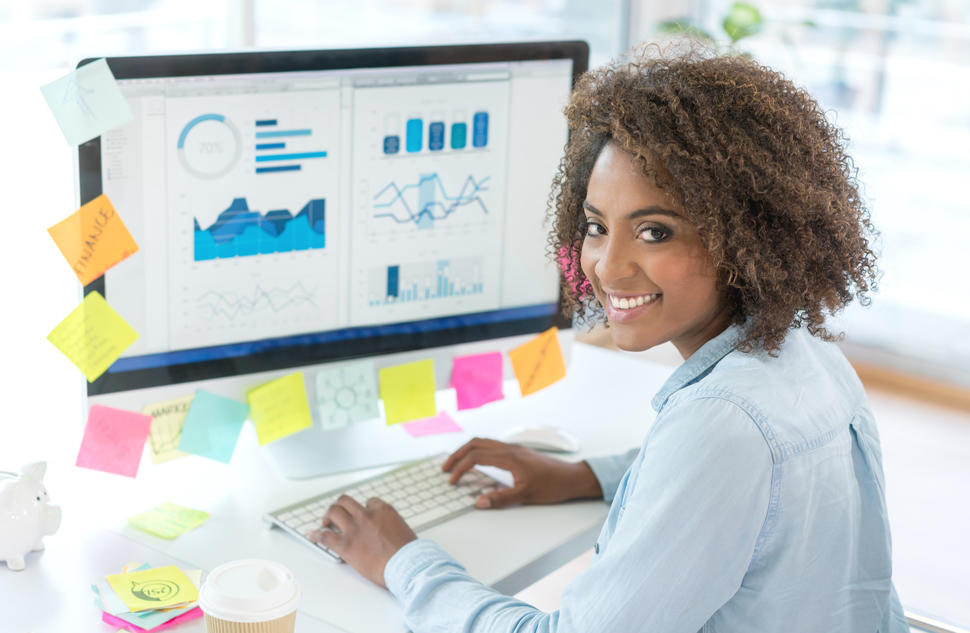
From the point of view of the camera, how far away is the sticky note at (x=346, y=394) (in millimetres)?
1306

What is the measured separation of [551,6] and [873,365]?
1.69 meters

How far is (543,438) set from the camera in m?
1.40

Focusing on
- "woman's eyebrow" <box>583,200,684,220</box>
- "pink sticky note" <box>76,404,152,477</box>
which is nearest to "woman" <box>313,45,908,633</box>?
"woman's eyebrow" <box>583,200,684,220</box>

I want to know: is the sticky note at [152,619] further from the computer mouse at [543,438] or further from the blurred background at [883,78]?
the blurred background at [883,78]

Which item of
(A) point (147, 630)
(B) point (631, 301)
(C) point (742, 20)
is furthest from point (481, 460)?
(C) point (742, 20)

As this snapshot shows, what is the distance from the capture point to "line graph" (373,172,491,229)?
4.23ft

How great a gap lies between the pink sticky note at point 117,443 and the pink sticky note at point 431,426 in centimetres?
37

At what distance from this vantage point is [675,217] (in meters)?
0.94

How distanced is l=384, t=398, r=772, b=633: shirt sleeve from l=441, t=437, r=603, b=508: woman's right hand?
1.11ft

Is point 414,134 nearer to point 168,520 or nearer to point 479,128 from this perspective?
point 479,128

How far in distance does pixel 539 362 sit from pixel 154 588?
2.13 feet

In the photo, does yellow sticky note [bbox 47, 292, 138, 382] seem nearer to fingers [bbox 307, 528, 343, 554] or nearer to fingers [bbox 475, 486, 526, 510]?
fingers [bbox 307, 528, 343, 554]

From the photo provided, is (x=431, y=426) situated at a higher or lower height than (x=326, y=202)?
lower

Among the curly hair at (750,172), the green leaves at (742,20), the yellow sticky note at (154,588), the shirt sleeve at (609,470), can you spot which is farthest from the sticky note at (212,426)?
the green leaves at (742,20)
